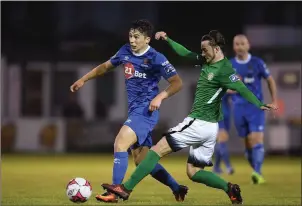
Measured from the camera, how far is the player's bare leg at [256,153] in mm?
12344

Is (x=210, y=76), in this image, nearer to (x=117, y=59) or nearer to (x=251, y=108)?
(x=117, y=59)

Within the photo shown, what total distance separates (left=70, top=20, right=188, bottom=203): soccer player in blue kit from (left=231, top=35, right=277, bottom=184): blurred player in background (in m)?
3.69

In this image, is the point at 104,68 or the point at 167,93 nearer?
the point at 167,93

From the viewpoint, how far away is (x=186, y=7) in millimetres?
26781

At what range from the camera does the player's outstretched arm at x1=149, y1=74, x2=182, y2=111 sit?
833 centimetres

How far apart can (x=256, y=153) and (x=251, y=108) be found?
748mm

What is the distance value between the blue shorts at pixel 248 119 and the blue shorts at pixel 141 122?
156 inches

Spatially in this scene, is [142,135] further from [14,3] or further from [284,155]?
[14,3]

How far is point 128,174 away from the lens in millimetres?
14492

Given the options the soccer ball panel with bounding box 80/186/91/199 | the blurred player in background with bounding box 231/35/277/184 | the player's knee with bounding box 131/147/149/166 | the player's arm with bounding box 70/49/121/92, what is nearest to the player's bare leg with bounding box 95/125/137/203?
the soccer ball panel with bounding box 80/186/91/199

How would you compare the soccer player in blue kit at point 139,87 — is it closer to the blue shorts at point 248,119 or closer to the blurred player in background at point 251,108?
the blurred player in background at point 251,108

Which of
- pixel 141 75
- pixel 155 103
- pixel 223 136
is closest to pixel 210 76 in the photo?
pixel 155 103

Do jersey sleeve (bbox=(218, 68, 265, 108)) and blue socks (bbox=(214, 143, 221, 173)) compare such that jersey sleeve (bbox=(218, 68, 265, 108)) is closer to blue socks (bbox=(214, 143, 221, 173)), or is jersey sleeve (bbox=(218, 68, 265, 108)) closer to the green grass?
the green grass

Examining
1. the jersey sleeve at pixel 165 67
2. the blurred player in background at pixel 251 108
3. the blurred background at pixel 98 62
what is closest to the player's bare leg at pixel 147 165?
the jersey sleeve at pixel 165 67
